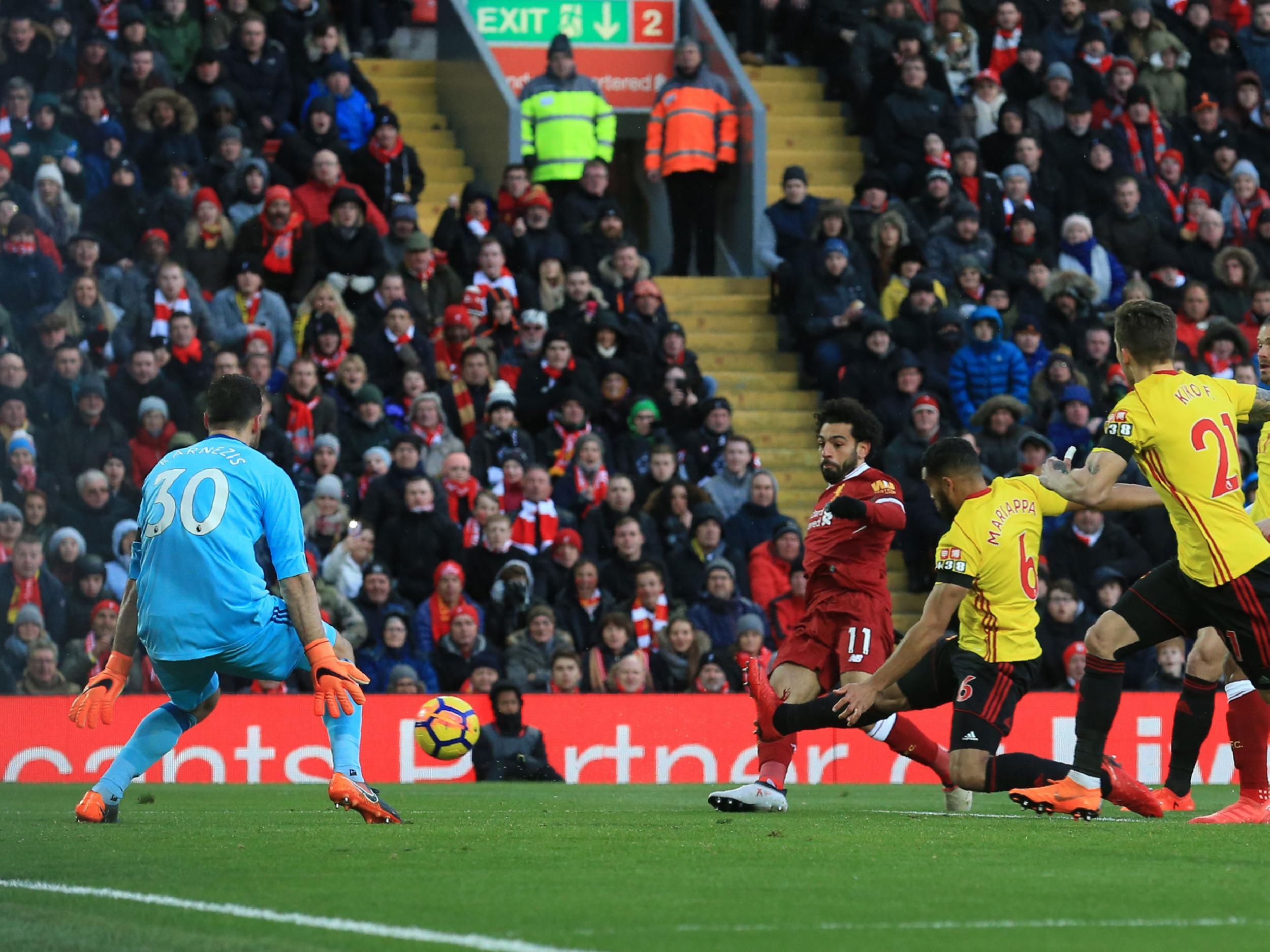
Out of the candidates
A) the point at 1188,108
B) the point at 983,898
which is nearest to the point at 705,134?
the point at 1188,108

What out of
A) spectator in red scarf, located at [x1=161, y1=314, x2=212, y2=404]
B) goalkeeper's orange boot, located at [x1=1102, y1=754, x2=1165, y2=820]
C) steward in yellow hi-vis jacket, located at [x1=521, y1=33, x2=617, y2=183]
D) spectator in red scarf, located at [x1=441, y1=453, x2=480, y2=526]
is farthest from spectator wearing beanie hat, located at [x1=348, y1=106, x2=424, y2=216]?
goalkeeper's orange boot, located at [x1=1102, y1=754, x2=1165, y2=820]

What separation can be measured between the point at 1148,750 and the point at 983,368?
181 inches

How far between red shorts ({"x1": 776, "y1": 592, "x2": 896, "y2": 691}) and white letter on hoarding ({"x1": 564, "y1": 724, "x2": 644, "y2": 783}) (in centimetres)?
518

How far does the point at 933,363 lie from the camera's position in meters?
18.9

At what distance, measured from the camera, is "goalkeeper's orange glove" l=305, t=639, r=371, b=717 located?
7.99 meters

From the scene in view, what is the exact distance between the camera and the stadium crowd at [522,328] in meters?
15.7

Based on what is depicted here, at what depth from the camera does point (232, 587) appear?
320 inches

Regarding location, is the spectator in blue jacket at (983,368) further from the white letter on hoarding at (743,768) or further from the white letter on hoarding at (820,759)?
the white letter on hoarding at (743,768)

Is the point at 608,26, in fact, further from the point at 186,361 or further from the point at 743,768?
the point at 743,768

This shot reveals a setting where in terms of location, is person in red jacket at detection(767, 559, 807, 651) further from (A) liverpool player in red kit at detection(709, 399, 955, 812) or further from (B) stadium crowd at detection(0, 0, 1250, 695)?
(A) liverpool player in red kit at detection(709, 399, 955, 812)

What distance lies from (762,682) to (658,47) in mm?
14534

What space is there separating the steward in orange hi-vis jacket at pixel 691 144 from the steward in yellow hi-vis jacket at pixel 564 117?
72 centimetres

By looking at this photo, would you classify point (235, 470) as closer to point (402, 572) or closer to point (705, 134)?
point (402, 572)

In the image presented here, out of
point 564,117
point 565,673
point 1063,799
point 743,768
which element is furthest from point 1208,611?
point 564,117
